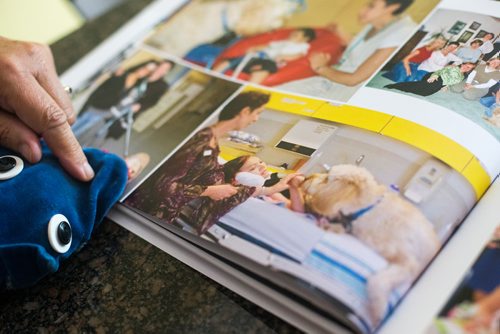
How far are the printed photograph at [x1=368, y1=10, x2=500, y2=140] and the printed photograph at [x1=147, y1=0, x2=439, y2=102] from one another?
23 millimetres

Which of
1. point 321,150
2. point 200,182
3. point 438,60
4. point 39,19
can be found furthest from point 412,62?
point 39,19

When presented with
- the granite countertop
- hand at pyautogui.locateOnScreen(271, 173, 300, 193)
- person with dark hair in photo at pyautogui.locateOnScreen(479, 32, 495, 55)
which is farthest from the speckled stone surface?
person with dark hair in photo at pyautogui.locateOnScreen(479, 32, 495, 55)

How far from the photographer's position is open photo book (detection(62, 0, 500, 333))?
362 mm

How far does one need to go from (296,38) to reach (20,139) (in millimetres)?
357

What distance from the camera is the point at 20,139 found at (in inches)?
18.7

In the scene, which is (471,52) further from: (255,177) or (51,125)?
(51,125)

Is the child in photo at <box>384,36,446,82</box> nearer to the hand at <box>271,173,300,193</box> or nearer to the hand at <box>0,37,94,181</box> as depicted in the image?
the hand at <box>271,173,300,193</box>

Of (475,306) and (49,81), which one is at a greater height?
(49,81)

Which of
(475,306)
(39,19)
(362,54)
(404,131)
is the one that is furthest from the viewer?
(39,19)

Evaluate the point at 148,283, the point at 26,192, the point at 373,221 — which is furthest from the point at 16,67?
the point at 373,221

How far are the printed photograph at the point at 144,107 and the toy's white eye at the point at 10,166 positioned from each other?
0.35 ft

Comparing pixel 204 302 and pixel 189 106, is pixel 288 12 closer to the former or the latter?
pixel 189 106

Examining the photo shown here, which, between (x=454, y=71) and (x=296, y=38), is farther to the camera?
(x=296, y=38)

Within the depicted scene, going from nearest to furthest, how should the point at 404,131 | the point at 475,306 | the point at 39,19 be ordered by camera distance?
the point at 475,306 → the point at 404,131 → the point at 39,19
